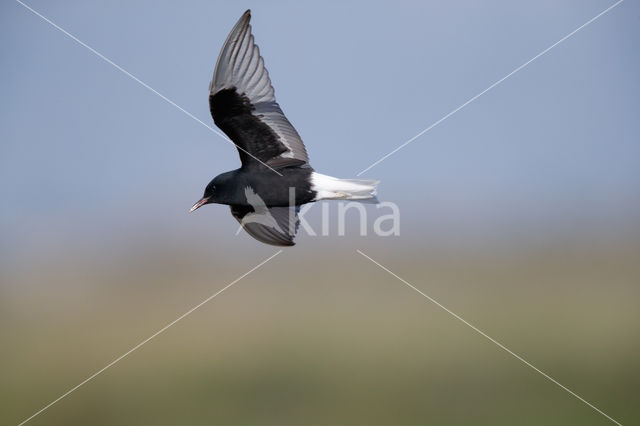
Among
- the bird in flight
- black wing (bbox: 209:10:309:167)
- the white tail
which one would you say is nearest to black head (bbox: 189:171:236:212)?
the bird in flight

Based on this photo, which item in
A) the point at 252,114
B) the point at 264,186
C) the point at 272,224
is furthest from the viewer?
the point at 272,224

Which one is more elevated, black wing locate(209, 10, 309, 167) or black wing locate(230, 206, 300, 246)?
black wing locate(209, 10, 309, 167)

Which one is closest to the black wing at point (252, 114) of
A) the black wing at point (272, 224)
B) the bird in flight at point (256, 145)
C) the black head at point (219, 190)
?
the bird in flight at point (256, 145)

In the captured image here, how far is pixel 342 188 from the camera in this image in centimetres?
247

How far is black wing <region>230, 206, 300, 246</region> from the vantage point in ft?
9.06

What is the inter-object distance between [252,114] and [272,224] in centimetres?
51

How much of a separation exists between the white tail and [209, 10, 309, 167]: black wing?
0.41 feet

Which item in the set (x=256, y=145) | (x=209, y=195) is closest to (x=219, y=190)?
(x=209, y=195)

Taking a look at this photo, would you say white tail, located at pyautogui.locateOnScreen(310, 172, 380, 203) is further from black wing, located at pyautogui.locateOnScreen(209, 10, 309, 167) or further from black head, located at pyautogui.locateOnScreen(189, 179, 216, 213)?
black head, located at pyautogui.locateOnScreen(189, 179, 216, 213)

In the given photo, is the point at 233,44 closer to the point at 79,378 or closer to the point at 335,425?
the point at 335,425

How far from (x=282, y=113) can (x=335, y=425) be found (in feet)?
20.3

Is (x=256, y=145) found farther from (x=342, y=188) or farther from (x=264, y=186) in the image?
(x=342, y=188)

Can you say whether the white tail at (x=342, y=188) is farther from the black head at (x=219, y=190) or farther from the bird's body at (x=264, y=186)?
the black head at (x=219, y=190)

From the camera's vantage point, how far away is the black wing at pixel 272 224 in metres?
2.76
